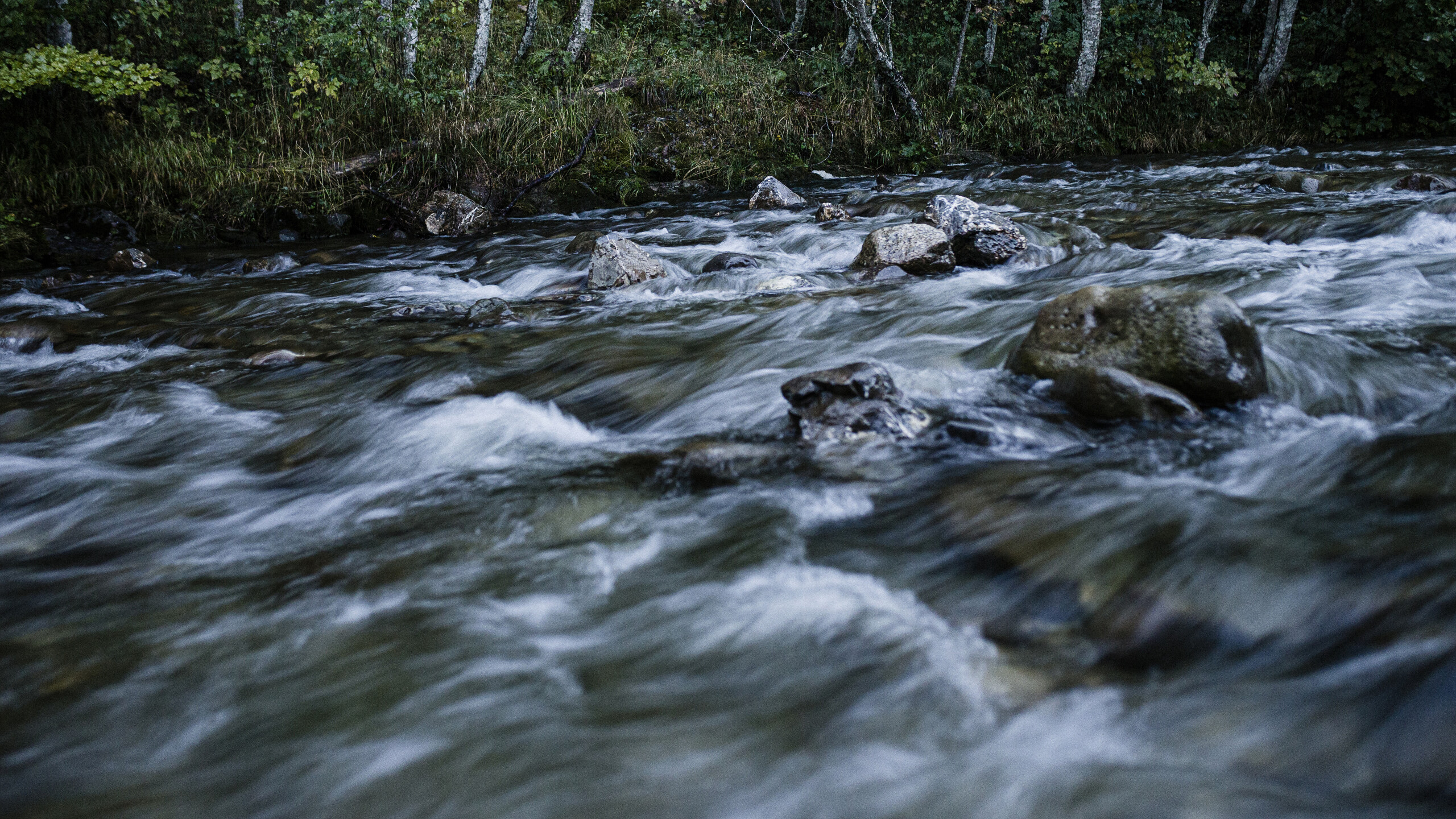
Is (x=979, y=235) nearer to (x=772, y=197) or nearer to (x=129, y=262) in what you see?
(x=772, y=197)

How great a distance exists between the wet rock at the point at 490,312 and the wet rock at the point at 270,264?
114 inches

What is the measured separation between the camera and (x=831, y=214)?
914 centimetres

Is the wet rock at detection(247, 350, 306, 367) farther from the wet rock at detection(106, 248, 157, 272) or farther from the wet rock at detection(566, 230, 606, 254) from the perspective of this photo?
the wet rock at detection(106, 248, 157, 272)

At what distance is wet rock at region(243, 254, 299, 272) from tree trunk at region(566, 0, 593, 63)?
597 cm

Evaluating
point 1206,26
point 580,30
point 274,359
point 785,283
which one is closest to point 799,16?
point 580,30

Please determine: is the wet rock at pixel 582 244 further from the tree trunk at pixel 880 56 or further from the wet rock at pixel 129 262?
the tree trunk at pixel 880 56

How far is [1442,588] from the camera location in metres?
2.01

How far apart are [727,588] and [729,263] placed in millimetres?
4829

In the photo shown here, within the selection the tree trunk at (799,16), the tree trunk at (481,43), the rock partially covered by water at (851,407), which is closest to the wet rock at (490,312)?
the rock partially covered by water at (851,407)

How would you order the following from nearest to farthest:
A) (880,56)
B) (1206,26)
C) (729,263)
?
1. (729,263)
2. (880,56)
3. (1206,26)

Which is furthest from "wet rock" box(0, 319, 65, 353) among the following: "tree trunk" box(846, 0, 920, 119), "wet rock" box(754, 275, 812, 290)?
"tree trunk" box(846, 0, 920, 119)

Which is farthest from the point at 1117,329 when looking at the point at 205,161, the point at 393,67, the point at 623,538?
the point at 393,67

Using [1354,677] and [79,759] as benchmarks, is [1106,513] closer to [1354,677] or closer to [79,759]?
[1354,677]

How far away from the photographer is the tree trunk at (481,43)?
11695 mm
